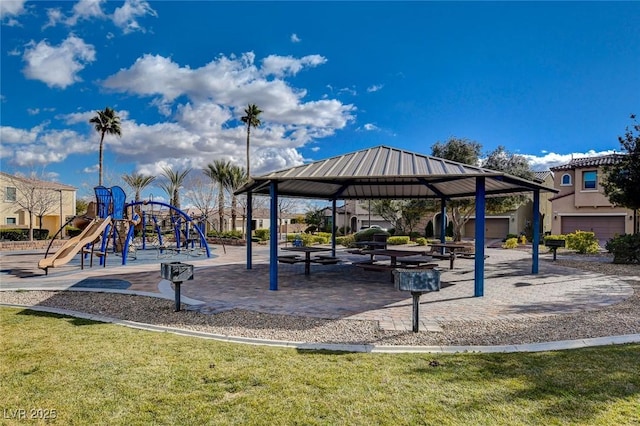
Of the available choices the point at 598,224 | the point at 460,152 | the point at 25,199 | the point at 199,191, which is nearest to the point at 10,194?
the point at 25,199

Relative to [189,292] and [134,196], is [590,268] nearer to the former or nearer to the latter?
[189,292]

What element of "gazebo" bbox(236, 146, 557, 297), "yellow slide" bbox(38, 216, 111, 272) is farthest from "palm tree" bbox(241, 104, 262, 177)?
"gazebo" bbox(236, 146, 557, 297)

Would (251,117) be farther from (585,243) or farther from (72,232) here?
(585,243)

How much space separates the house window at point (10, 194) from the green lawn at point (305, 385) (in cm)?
4234

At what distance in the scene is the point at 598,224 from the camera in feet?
102

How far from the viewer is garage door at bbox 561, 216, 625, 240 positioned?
3033 cm

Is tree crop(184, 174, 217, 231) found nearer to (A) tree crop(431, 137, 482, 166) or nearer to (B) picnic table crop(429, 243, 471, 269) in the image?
(A) tree crop(431, 137, 482, 166)

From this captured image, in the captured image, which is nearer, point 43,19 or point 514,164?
point 43,19

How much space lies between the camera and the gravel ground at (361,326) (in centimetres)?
559

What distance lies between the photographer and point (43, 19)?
10.5m

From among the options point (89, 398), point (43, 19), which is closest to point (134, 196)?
point (43, 19)

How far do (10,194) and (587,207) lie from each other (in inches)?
2103

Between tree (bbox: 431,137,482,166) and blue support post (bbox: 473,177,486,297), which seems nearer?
blue support post (bbox: 473,177,486,297)

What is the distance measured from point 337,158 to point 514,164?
20096 mm
